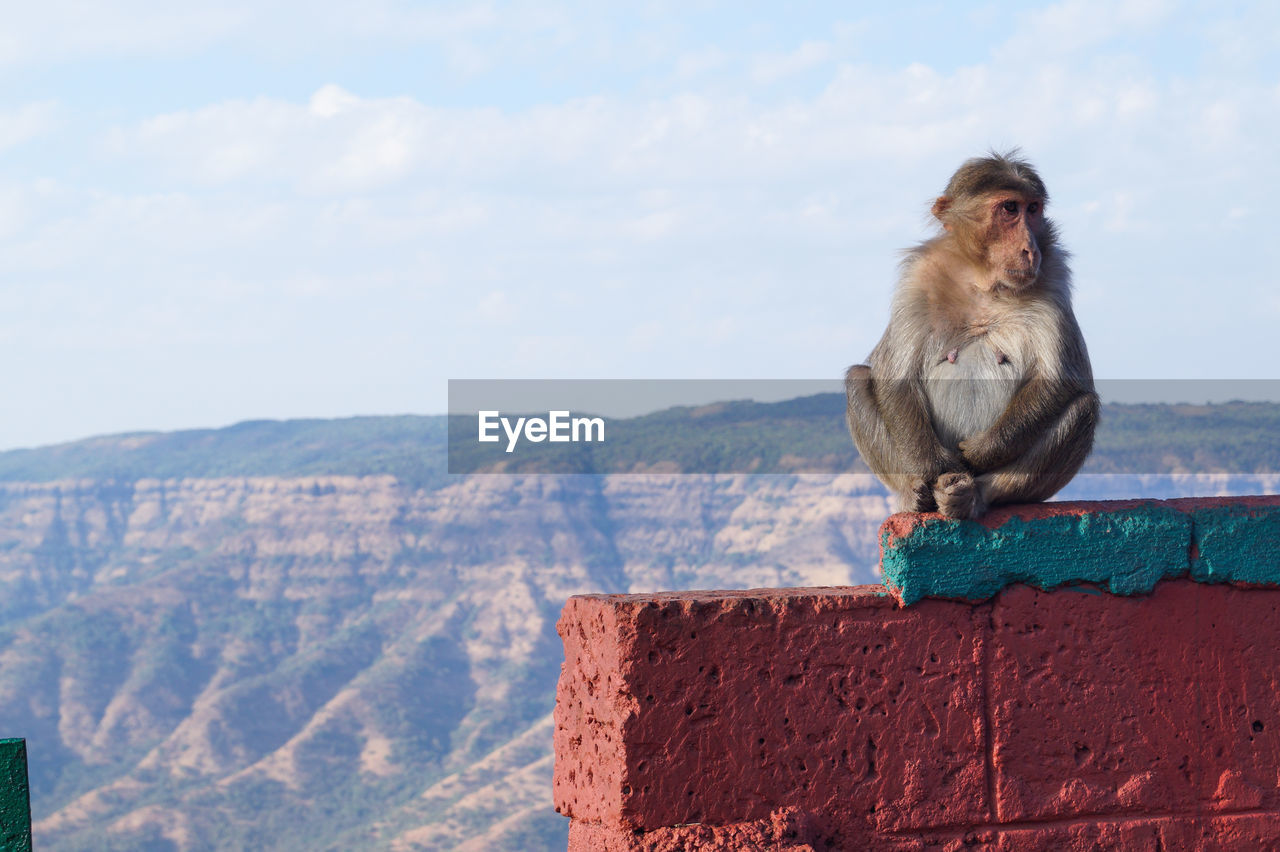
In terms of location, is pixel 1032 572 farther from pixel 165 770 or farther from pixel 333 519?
pixel 333 519

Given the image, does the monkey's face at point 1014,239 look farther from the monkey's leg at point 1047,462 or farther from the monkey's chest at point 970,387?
the monkey's leg at point 1047,462

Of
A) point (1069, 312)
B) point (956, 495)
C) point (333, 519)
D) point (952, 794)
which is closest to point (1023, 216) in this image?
point (1069, 312)

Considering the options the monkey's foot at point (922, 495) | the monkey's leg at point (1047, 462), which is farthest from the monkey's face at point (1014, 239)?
the monkey's foot at point (922, 495)

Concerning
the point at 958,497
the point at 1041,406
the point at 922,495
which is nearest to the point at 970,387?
the point at 1041,406

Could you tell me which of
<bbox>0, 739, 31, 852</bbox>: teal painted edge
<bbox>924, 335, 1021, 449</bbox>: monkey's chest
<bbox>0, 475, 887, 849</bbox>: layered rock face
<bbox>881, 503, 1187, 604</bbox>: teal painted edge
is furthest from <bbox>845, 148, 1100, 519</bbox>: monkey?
<bbox>0, 475, 887, 849</bbox>: layered rock face

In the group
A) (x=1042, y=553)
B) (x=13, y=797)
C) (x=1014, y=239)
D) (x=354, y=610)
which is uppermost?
(x=1014, y=239)

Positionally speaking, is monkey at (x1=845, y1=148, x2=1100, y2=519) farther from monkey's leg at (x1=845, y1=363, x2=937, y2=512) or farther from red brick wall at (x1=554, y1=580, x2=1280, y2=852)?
red brick wall at (x1=554, y1=580, x2=1280, y2=852)
